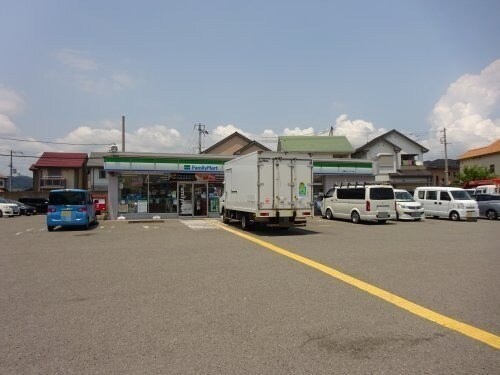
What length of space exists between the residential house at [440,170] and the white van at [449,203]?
39986 millimetres

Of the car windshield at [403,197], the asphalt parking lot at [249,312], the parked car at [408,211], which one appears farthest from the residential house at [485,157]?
the asphalt parking lot at [249,312]

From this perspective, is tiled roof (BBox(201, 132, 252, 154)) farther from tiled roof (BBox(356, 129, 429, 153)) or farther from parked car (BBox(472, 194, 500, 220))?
parked car (BBox(472, 194, 500, 220))

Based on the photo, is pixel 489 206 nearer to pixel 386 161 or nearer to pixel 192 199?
pixel 192 199

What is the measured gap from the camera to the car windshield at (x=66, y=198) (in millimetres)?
19297

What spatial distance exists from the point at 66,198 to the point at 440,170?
6318 centimetres

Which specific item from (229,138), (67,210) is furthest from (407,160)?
(67,210)

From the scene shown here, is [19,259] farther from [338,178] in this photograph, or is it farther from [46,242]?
[338,178]

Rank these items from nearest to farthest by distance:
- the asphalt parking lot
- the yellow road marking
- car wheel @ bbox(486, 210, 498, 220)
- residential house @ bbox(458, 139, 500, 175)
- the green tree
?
1. the asphalt parking lot
2. the yellow road marking
3. car wheel @ bbox(486, 210, 498, 220)
4. the green tree
5. residential house @ bbox(458, 139, 500, 175)

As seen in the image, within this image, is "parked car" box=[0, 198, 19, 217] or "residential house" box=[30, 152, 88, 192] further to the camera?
"residential house" box=[30, 152, 88, 192]

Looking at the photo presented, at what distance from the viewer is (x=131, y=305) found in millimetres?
6188

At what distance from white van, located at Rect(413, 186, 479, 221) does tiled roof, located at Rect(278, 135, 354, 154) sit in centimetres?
2376

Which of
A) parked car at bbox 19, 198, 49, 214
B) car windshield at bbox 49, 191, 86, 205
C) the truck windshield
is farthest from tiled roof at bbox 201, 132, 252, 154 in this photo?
car windshield at bbox 49, 191, 86, 205

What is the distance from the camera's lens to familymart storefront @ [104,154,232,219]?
2597 cm

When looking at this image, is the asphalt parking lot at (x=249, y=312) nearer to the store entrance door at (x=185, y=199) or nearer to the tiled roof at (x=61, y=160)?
the store entrance door at (x=185, y=199)
